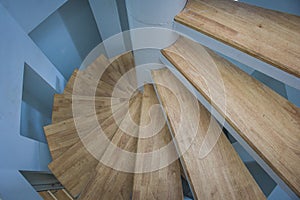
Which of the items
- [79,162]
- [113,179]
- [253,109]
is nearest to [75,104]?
[79,162]

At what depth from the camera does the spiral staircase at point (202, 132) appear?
0.98 meters

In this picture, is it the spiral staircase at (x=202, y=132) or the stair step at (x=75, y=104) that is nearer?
the spiral staircase at (x=202, y=132)

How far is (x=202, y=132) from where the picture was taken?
129 cm

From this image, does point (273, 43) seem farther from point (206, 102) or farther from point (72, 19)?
point (72, 19)

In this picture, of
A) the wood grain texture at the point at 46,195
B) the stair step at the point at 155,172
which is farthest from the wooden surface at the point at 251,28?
the wood grain texture at the point at 46,195

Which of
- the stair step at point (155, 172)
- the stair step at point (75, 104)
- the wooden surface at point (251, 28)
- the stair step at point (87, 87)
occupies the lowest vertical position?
the stair step at point (155, 172)

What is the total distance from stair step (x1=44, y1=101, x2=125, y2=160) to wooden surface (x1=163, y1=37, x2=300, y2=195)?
1.11 meters

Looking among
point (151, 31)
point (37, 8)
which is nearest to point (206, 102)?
point (151, 31)

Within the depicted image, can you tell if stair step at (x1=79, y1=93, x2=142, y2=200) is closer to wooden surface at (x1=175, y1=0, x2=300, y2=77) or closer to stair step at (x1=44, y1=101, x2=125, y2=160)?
stair step at (x1=44, y1=101, x2=125, y2=160)

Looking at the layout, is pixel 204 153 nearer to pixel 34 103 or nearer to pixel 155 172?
pixel 155 172

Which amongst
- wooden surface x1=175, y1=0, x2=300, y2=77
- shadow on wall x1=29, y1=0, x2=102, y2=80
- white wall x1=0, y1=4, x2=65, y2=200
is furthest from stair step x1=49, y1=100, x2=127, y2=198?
wooden surface x1=175, y1=0, x2=300, y2=77

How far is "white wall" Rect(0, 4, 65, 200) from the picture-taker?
1.34 meters

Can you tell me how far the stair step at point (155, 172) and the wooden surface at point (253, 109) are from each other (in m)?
0.47

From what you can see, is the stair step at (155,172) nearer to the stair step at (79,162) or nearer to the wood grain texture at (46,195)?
the stair step at (79,162)
